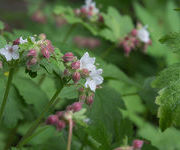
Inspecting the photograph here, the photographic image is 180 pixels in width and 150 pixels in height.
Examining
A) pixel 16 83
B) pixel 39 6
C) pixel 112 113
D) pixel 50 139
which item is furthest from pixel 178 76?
pixel 39 6

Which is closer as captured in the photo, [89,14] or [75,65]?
[75,65]

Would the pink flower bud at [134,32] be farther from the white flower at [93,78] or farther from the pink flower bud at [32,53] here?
the pink flower bud at [32,53]

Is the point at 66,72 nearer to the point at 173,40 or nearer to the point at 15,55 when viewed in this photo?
the point at 15,55

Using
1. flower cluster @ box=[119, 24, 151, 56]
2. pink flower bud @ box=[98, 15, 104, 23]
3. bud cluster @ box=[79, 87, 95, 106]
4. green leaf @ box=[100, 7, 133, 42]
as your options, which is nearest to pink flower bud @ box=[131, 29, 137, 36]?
flower cluster @ box=[119, 24, 151, 56]

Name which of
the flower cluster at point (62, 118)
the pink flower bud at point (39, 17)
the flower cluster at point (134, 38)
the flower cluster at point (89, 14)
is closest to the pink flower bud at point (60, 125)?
the flower cluster at point (62, 118)

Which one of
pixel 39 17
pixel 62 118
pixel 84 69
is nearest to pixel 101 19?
pixel 84 69

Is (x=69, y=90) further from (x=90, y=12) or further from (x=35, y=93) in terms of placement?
(x=90, y=12)
